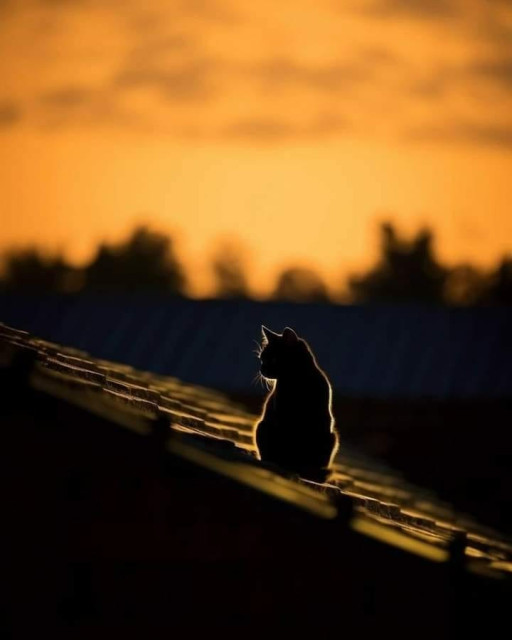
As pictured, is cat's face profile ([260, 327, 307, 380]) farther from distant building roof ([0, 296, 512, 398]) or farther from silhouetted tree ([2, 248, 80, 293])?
silhouetted tree ([2, 248, 80, 293])

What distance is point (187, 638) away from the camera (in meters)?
9.99

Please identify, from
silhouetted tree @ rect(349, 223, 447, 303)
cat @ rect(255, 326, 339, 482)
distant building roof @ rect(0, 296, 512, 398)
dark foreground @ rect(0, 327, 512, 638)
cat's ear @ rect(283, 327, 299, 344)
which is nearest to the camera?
dark foreground @ rect(0, 327, 512, 638)

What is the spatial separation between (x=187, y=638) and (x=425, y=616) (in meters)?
1.89

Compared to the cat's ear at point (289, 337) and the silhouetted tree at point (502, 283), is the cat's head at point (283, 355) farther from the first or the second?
the silhouetted tree at point (502, 283)

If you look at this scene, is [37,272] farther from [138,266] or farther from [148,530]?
[148,530]

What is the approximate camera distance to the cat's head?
1384 cm

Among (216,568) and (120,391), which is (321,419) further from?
(216,568)

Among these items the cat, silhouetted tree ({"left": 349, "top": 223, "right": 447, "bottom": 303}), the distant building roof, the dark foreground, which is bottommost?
the dark foreground

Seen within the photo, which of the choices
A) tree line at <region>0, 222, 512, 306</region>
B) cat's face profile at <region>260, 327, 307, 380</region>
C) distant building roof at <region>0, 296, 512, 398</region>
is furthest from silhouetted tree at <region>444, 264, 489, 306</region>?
cat's face profile at <region>260, 327, 307, 380</region>

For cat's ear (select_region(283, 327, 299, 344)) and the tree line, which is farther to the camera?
the tree line

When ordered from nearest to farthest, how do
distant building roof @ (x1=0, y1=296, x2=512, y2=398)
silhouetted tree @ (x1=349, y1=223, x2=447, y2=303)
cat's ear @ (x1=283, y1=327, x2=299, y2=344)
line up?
cat's ear @ (x1=283, y1=327, x2=299, y2=344) < distant building roof @ (x1=0, y1=296, x2=512, y2=398) < silhouetted tree @ (x1=349, y1=223, x2=447, y2=303)

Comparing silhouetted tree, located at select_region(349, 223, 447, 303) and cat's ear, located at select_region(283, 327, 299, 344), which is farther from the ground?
silhouetted tree, located at select_region(349, 223, 447, 303)

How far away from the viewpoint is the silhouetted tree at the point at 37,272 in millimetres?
112750

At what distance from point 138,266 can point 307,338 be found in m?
64.8
